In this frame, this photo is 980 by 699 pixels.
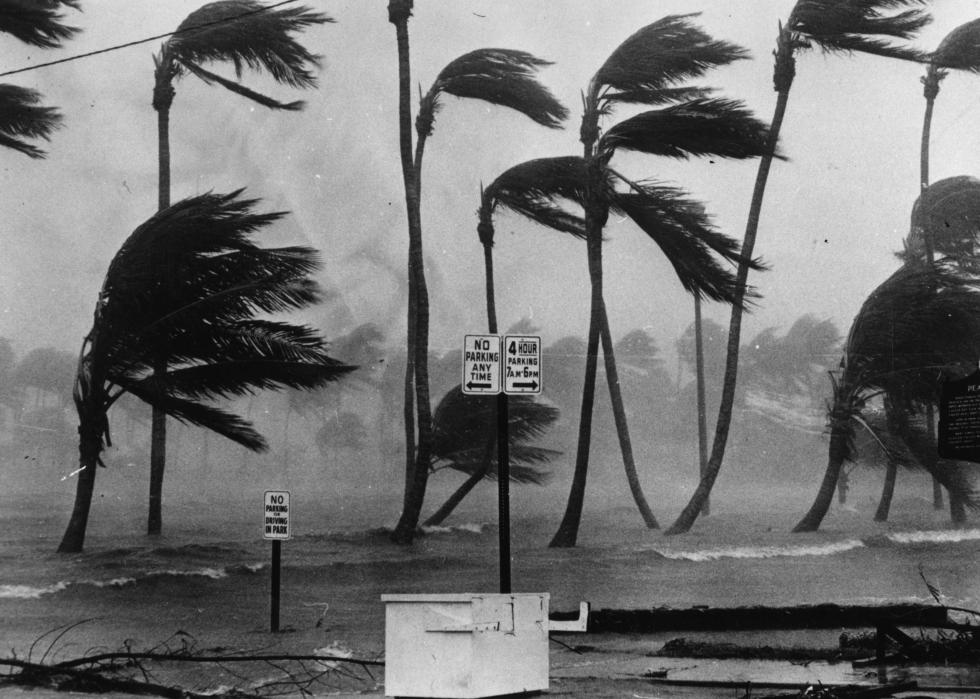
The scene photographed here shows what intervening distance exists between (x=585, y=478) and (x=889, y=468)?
8.63ft

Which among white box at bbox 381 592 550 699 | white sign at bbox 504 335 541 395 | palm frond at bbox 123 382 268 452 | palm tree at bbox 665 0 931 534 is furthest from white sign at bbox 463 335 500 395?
palm tree at bbox 665 0 931 534

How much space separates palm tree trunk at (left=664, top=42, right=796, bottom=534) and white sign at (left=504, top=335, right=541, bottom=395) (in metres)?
2.37

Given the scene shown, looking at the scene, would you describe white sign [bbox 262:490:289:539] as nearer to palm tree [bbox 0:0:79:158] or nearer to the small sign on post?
the small sign on post

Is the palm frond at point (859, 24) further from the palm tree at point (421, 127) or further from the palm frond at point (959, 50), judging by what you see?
the palm tree at point (421, 127)

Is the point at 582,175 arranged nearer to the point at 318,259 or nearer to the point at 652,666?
the point at 318,259

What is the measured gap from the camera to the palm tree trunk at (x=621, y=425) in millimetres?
8875

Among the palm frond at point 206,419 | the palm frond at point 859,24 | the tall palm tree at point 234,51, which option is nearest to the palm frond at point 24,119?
the tall palm tree at point 234,51

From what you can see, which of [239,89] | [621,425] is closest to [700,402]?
[621,425]

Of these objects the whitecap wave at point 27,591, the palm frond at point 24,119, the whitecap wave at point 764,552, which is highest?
the palm frond at point 24,119

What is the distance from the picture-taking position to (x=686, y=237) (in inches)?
360

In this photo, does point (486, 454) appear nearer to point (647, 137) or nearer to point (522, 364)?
point (522, 364)

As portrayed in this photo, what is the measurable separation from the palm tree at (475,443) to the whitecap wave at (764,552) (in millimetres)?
1299

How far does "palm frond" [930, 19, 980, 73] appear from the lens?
9.52 m

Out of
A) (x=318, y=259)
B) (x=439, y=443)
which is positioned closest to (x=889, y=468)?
(x=439, y=443)
